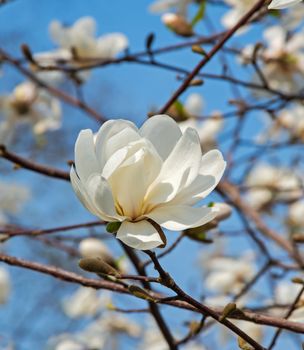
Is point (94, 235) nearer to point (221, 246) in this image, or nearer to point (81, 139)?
point (81, 139)

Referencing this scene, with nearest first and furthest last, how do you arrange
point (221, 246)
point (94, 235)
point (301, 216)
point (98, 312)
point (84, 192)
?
point (84, 192), point (94, 235), point (98, 312), point (301, 216), point (221, 246)

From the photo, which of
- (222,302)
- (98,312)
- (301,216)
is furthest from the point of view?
(301,216)

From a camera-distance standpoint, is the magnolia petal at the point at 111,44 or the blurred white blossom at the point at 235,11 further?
the magnolia petal at the point at 111,44

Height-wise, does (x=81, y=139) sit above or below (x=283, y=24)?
below

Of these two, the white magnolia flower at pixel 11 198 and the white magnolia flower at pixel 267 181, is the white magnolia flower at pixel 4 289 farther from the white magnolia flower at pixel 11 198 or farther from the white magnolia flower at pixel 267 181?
the white magnolia flower at pixel 267 181

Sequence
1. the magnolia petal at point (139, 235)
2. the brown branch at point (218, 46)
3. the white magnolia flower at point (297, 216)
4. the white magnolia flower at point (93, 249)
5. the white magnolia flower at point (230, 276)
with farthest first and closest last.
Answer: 1. the white magnolia flower at point (297, 216)
2. the white magnolia flower at point (230, 276)
3. the white magnolia flower at point (93, 249)
4. the brown branch at point (218, 46)
5. the magnolia petal at point (139, 235)

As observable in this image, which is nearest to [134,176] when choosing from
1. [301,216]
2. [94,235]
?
[94,235]

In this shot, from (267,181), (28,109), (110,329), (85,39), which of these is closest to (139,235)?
(85,39)

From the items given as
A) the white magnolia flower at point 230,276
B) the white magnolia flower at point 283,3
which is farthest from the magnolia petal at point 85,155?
the white magnolia flower at point 230,276
